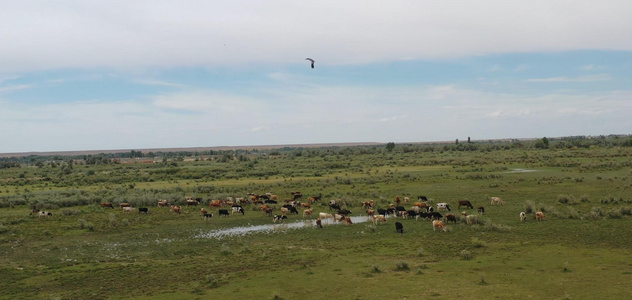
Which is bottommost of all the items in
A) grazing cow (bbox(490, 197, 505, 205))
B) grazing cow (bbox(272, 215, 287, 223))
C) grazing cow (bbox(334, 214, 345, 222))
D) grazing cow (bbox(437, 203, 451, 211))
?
grazing cow (bbox(272, 215, 287, 223))

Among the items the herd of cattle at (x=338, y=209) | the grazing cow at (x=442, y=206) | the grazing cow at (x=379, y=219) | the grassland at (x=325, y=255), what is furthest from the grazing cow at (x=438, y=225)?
the grazing cow at (x=442, y=206)

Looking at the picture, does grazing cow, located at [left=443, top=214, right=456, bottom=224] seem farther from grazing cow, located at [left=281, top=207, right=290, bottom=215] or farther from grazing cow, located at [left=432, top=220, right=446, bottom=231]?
grazing cow, located at [left=281, top=207, right=290, bottom=215]

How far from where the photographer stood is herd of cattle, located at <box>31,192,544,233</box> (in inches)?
1067

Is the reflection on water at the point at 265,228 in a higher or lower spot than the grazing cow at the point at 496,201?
lower

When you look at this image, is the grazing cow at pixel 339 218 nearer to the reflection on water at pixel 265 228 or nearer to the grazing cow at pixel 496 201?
the reflection on water at pixel 265 228

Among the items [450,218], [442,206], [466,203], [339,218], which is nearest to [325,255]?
[339,218]

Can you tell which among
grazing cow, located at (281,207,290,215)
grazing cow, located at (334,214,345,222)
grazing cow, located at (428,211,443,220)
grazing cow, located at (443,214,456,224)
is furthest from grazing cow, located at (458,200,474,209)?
grazing cow, located at (281,207,290,215)

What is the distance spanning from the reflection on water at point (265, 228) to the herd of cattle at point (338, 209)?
22.8 inches

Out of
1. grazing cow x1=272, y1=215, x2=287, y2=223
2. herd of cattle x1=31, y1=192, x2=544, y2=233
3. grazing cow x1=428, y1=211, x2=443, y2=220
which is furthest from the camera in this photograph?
grazing cow x1=272, y1=215, x2=287, y2=223

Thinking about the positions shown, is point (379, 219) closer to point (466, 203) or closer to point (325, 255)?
point (466, 203)

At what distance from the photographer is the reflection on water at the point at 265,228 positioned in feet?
86.3

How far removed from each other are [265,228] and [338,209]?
23.3 feet

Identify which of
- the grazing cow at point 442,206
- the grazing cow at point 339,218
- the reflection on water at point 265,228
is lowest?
the reflection on water at point 265,228

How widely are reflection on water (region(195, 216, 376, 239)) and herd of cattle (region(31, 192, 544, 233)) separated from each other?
1.90 feet
